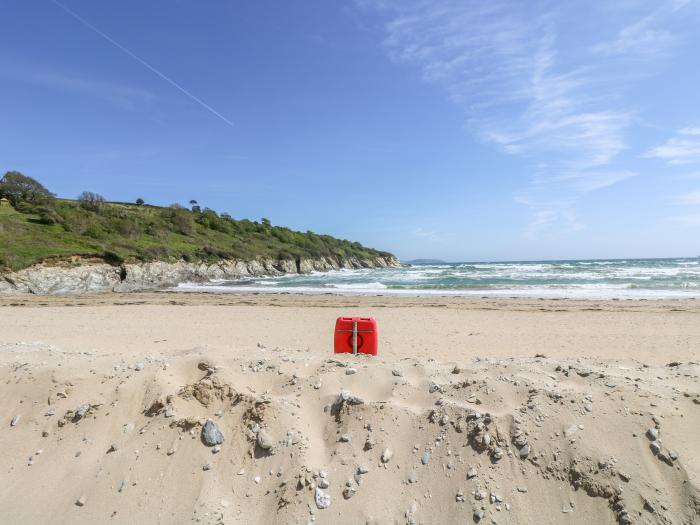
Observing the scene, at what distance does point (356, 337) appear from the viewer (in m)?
5.33

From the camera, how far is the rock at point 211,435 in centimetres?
A: 291

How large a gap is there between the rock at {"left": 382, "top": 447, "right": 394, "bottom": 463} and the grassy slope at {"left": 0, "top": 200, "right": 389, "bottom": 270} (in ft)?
83.7

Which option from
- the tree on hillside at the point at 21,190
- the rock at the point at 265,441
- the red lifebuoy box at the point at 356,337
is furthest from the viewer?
the tree on hillside at the point at 21,190

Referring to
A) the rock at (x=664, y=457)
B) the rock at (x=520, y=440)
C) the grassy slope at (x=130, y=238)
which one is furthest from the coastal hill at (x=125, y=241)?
the rock at (x=664, y=457)

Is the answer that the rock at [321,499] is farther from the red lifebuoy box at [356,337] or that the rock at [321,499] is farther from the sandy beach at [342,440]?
the red lifebuoy box at [356,337]

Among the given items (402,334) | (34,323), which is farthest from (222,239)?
(402,334)

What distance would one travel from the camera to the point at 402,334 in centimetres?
933

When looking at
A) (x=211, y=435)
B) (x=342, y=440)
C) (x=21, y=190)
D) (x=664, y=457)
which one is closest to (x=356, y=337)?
(x=342, y=440)

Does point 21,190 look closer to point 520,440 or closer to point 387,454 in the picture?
point 387,454

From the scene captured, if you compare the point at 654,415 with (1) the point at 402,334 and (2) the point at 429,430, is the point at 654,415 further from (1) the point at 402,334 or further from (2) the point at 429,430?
(1) the point at 402,334

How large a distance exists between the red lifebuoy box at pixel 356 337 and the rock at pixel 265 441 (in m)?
2.46

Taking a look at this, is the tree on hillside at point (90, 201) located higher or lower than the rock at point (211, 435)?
higher

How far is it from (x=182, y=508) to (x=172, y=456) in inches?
17.8

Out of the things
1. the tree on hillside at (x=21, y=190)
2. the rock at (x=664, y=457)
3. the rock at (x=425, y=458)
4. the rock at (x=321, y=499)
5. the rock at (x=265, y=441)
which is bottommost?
the rock at (x=321, y=499)
